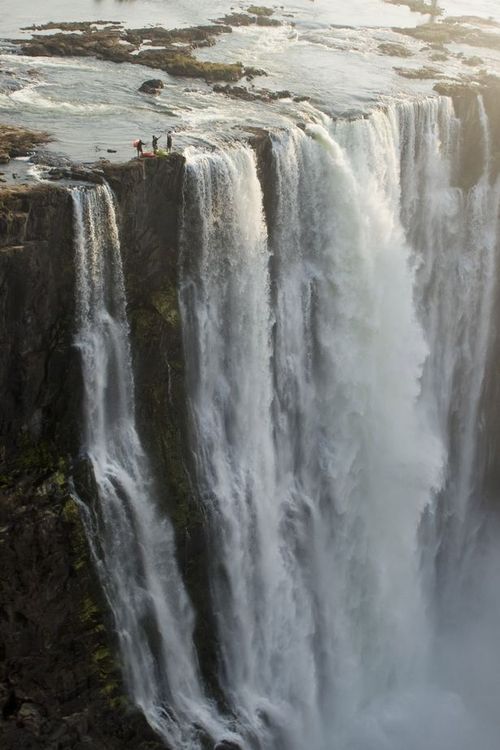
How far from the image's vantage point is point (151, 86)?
86.5 ft

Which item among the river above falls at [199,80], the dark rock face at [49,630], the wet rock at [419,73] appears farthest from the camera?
the wet rock at [419,73]

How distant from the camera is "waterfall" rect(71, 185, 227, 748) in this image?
17062 millimetres

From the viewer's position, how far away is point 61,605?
676 inches

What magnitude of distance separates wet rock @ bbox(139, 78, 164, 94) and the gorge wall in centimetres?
886

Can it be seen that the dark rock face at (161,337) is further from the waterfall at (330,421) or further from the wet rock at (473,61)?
the wet rock at (473,61)

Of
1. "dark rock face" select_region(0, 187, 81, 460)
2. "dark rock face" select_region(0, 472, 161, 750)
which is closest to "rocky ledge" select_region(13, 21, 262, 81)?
"dark rock face" select_region(0, 187, 81, 460)

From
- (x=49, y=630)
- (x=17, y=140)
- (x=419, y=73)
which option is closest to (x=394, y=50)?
(x=419, y=73)

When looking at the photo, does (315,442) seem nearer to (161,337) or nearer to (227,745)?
(161,337)

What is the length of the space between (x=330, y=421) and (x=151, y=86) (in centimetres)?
1237

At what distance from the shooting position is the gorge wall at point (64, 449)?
646 inches

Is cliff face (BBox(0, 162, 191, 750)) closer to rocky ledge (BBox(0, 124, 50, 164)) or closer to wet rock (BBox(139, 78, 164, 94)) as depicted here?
rocky ledge (BBox(0, 124, 50, 164))

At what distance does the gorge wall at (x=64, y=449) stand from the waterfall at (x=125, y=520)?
0.27m

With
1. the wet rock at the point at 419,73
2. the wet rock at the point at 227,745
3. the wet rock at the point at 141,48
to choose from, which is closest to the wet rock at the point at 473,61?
the wet rock at the point at 419,73

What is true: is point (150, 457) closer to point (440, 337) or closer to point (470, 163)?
point (440, 337)
